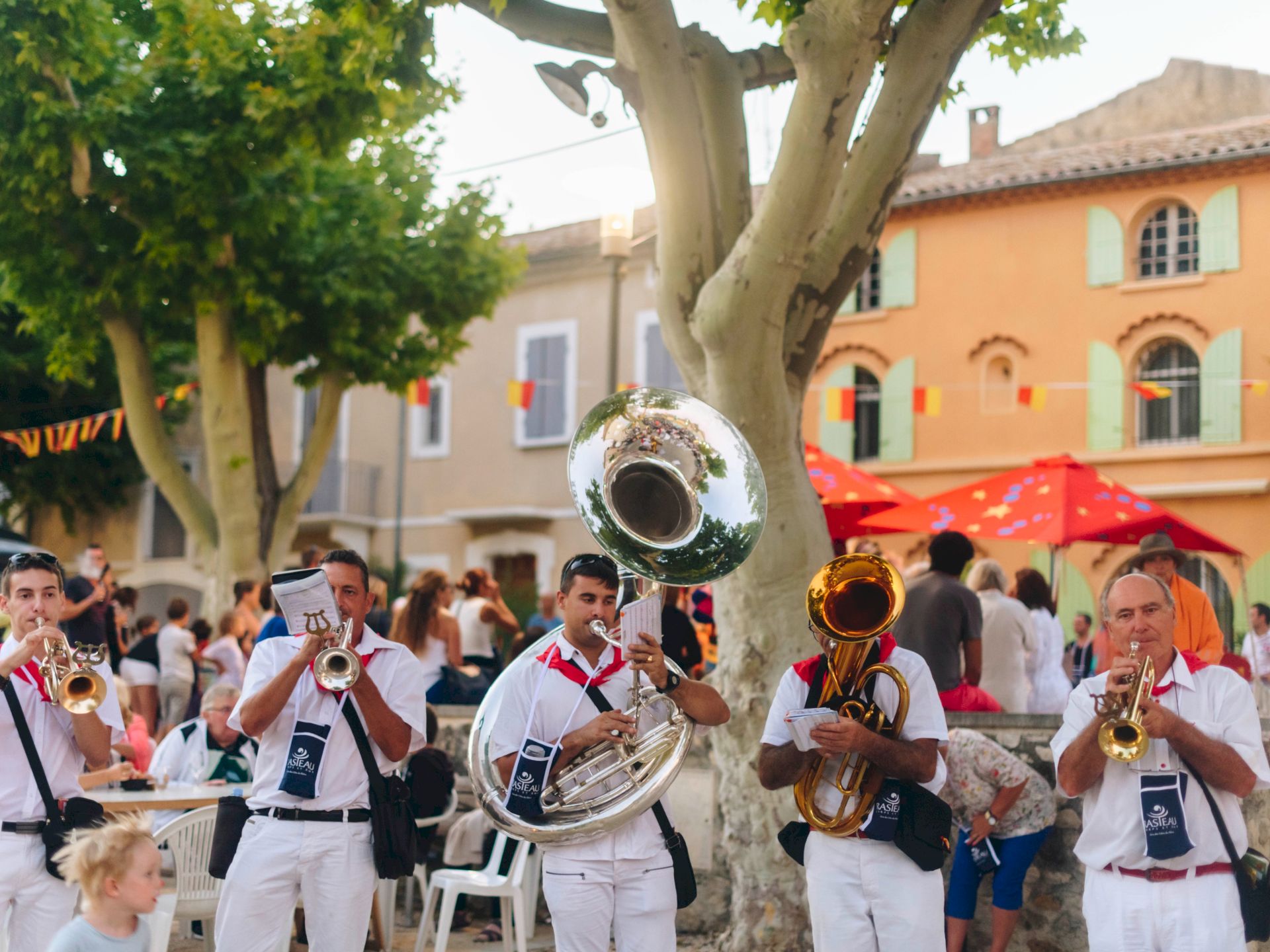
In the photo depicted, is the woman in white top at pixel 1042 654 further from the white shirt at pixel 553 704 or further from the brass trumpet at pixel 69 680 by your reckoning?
the brass trumpet at pixel 69 680

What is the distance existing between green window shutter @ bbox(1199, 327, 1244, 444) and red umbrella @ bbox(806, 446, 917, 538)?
10.6 metres

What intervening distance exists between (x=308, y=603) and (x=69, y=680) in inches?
34.5

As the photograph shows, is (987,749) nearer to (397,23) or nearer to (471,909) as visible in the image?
(471,909)

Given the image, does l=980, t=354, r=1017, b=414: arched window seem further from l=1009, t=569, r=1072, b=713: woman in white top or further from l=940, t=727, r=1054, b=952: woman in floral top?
l=940, t=727, r=1054, b=952: woman in floral top

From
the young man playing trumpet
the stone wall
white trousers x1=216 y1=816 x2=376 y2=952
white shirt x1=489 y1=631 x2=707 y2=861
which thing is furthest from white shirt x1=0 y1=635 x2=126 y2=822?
the stone wall

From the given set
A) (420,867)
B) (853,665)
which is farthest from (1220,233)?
(853,665)

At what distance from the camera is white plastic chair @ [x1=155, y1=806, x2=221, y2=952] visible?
7.10 m

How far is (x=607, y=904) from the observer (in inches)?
195

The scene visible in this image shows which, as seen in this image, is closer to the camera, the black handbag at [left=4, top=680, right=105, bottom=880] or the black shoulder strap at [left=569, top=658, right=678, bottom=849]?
the black shoulder strap at [left=569, top=658, right=678, bottom=849]

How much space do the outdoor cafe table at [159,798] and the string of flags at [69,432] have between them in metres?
8.46

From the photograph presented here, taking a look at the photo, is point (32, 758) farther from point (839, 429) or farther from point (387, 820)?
point (839, 429)

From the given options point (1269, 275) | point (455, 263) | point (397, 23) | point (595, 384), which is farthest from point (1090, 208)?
point (397, 23)

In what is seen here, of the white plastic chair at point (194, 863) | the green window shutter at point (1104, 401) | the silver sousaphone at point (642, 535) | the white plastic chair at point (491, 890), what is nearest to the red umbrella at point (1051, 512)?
the white plastic chair at point (491, 890)

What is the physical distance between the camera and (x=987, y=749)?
271 inches
